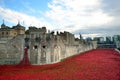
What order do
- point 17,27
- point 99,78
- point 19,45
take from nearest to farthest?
point 99,78, point 19,45, point 17,27

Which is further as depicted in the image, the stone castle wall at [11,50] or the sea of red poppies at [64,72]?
the stone castle wall at [11,50]

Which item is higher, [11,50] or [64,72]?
[11,50]

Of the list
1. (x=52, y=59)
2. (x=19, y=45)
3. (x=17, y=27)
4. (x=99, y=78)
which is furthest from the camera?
(x=17, y=27)

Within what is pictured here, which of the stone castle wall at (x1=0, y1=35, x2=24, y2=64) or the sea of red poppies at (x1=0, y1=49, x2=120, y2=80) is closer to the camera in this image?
the sea of red poppies at (x1=0, y1=49, x2=120, y2=80)

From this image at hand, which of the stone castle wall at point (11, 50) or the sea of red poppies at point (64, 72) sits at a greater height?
the stone castle wall at point (11, 50)

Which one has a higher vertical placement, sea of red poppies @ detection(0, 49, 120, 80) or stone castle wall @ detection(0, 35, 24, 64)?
stone castle wall @ detection(0, 35, 24, 64)

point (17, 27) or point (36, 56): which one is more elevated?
point (17, 27)

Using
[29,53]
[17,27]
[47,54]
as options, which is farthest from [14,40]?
[17,27]

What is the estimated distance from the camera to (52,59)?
31641mm

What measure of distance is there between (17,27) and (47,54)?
35.0m

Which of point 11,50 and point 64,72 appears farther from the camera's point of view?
point 11,50

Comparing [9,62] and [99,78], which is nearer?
[99,78]

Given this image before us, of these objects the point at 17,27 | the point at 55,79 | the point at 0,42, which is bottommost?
the point at 55,79

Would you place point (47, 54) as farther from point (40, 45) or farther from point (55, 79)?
point (55, 79)
